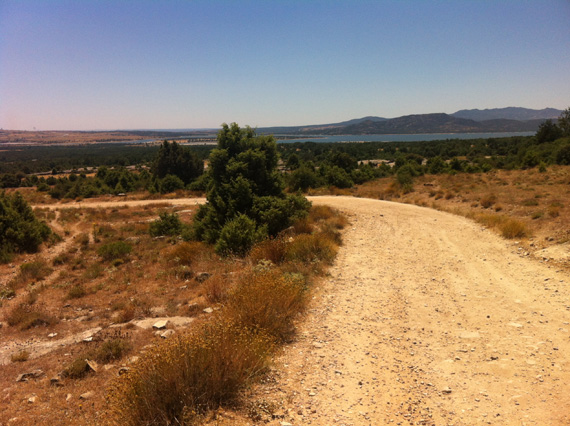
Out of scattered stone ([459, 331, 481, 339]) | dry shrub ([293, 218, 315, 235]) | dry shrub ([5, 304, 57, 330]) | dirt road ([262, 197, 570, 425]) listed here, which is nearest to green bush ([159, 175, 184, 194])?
dry shrub ([293, 218, 315, 235])

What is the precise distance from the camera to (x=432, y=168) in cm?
3694

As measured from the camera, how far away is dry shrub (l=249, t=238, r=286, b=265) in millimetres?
9453

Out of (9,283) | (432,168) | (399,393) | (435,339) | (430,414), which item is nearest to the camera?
(430,414)

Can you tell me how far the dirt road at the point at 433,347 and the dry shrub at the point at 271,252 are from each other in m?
1.71

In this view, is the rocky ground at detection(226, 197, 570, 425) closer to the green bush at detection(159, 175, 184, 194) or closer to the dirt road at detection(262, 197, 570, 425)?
the dirt road at detection(262, 197, 570, 425)

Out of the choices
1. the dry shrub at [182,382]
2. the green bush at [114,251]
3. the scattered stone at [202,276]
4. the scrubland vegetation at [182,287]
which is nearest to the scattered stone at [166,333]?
the scrubland vegetation at [182,287]

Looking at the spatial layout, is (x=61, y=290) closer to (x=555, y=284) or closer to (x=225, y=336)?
(x=225, y=336)

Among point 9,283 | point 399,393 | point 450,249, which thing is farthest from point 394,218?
point 9,283

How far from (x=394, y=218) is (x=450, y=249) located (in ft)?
17.5

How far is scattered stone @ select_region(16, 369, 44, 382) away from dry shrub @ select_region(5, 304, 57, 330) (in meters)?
2.63

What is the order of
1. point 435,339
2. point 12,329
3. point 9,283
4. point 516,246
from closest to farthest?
point 435,339, point 12,329, point 516,246, point 9,283

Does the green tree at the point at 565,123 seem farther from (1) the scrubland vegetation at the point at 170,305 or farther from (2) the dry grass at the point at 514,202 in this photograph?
(1) the scrubland vegetation at the point at 170,305

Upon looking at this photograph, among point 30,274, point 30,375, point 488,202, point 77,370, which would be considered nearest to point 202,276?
point 77,370

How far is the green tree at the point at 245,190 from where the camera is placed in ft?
41.8
